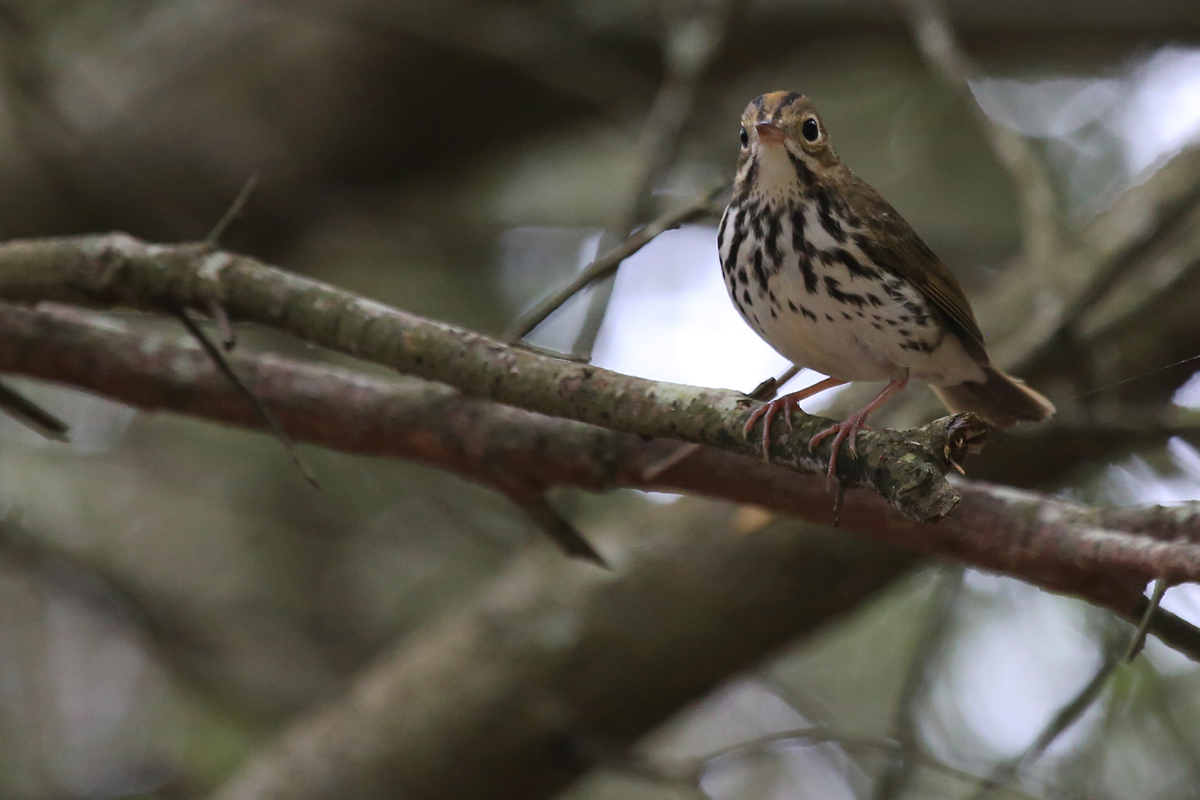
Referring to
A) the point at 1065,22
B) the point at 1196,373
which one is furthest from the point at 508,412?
the point at 1065,22

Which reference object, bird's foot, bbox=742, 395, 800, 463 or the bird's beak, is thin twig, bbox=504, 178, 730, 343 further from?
bird's foot, bbox=742, 395, 800, 463

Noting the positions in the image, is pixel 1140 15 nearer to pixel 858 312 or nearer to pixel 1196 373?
pixel 1196 373

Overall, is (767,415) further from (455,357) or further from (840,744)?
(840,744)

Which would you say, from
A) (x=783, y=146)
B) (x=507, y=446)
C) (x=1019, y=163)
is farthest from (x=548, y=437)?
(x=1019, y=163)

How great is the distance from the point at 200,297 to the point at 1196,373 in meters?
2.30

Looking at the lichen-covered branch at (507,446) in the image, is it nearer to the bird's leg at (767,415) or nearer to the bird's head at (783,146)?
the bird's leg at (767,415)

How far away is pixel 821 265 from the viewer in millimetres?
2520

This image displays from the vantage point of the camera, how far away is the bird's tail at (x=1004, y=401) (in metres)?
2.95

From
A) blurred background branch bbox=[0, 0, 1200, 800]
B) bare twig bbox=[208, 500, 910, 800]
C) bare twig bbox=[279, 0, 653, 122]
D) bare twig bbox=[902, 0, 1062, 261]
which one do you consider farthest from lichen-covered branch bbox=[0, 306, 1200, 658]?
bare twig bbox=[279, 0, 653, 122]

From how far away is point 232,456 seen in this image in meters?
5.77

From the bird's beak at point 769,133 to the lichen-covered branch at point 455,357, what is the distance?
78 centimetres

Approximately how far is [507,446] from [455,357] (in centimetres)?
47

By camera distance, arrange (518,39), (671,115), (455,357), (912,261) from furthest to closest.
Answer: (518,39)
(671,115)
(912,261)
(455,357)

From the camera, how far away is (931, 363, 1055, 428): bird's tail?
9.68 ft
